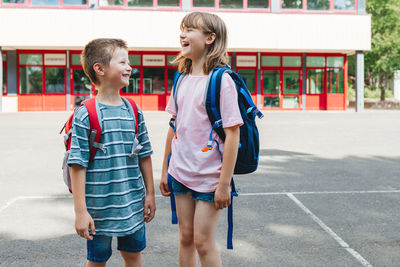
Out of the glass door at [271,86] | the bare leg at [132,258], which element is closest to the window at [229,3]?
the glass door at [271,86]

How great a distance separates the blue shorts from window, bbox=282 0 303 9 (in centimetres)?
2802

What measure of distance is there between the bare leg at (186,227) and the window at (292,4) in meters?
28.0

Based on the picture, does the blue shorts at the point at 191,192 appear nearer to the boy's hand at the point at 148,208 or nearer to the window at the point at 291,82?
the boy's hand at the point at 148,208

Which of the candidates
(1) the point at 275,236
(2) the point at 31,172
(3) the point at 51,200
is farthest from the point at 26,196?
(1) the point at 275,236

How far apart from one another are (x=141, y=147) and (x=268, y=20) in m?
27.2

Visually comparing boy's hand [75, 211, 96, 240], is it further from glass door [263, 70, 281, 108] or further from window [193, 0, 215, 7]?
glass door [263, 70, 281, 108]

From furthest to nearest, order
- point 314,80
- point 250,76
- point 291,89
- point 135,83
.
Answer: point 314,80 < point 291,89 < point 250,76 < point 135,83

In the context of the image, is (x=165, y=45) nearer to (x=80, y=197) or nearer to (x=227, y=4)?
(x=227, y=4)

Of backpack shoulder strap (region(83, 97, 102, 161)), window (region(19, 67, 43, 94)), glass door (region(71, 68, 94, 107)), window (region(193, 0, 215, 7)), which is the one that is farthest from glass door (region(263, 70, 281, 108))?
backpack shoulder strap (region(83, 97, 102, 161))

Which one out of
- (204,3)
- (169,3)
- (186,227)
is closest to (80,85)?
(169,3)

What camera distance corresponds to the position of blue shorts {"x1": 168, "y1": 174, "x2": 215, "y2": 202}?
2848mm

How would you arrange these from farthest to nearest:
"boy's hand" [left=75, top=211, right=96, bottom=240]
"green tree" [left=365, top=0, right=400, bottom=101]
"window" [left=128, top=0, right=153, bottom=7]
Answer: "green tree" [left=365, top=0, right=400, bottom=101]
"window" [left=128, top=0, right=153, bottom=7]
"boy's hand" [left=75, top=211, right=96, bottom=240]

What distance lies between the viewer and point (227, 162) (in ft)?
9.00

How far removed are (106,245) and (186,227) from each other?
1.68 feet
